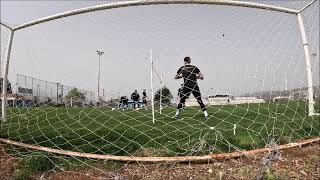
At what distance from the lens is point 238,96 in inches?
375

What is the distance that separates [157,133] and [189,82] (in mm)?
2625

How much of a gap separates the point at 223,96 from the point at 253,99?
778 millimetres

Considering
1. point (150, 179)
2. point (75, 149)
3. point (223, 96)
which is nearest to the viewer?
point (150, 179)

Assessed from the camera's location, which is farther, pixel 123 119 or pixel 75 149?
pixel 123 119

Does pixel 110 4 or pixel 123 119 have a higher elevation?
pixel 110 4

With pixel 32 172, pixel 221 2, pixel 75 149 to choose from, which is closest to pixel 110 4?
pixel 221 2

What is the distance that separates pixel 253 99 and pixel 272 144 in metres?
3.41

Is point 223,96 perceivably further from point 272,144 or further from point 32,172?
point 32,172

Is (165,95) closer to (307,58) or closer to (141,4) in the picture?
(307,58)

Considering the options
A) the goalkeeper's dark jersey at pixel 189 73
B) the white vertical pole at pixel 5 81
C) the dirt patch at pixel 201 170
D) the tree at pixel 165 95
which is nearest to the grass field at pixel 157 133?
the white vertical pole at pixel 5 81

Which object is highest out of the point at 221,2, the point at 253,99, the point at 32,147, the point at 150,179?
the point at 221,2

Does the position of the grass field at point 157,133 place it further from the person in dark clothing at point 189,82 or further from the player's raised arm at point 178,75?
the player's raised arm at point 178,75

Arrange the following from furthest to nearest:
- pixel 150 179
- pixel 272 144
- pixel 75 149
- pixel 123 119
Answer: pixel 123 119
pixel 75 149
pixel 272 144
pixel 150 179

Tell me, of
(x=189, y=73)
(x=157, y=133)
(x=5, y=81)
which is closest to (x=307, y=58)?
(x=189, y=73)
